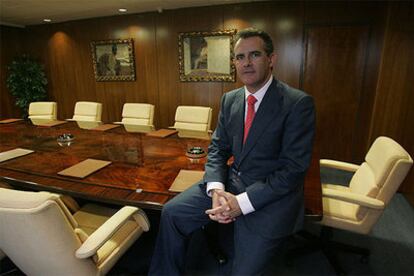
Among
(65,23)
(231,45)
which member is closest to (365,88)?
(231,45)

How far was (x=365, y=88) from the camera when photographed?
331 cm

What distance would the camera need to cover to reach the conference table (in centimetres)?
130

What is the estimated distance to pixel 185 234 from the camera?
4.53 feet

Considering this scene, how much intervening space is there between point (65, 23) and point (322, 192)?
5325mm

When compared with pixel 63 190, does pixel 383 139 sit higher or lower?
higher

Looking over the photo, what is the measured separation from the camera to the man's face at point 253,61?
3.94 feet

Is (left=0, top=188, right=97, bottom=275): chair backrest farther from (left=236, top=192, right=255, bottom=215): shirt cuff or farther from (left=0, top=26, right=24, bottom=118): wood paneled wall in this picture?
(left=0, top=26, right=24, bottom=118): wood paneled wall

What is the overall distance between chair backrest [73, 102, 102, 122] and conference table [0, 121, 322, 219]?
2.82 feet

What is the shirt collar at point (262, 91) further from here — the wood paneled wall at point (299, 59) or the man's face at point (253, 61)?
the wood paneled wall at point (299, 59)

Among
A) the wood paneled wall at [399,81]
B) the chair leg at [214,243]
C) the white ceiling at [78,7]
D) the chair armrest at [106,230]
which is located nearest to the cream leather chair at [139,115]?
the white ceiling at [78,7]

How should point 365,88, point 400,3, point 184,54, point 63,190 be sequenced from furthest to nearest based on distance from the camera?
point 184,54
point 365,88
point 400,3
point 63,190

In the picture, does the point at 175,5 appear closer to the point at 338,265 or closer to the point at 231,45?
the point at 231,45

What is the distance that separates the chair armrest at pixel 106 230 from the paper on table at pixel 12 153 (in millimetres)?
1183

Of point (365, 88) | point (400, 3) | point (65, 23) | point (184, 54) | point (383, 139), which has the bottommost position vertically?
point (383, 139)
